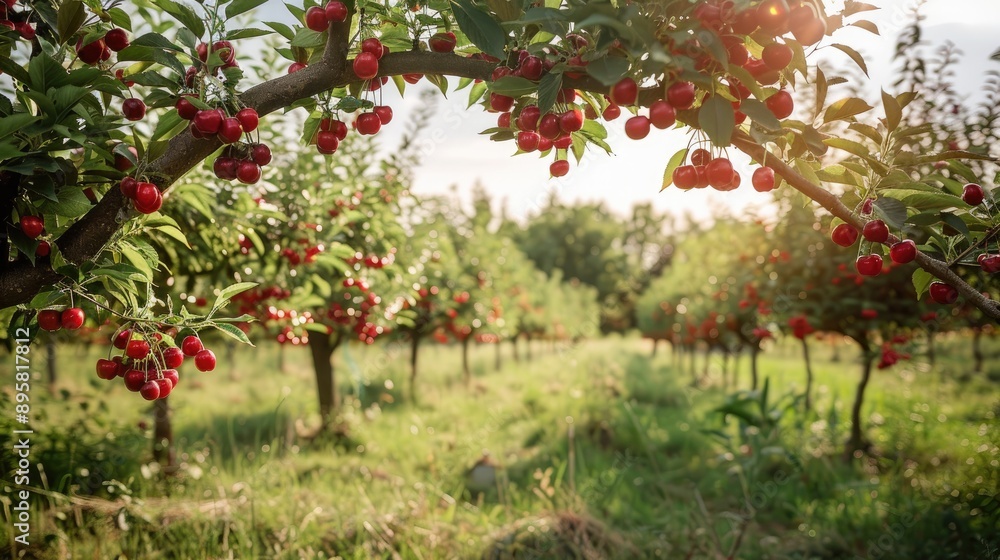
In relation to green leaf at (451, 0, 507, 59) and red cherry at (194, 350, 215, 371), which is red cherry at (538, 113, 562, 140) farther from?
red cherry at (194, 350, 215, 371)

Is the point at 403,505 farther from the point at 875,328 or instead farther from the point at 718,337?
the point at 718,337

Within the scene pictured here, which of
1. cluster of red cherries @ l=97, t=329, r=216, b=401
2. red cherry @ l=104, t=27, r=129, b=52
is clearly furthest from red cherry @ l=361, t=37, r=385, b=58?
cluster of red cherries @ l=97, t=329, r=216, b=401

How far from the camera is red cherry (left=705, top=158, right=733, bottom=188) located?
146 centimetres

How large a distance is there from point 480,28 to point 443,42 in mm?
399

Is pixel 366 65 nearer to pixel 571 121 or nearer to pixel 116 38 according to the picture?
pixel 571 121

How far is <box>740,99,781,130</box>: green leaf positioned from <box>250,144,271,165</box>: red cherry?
1.33 m

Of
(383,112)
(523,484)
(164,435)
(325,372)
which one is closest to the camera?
(383,112)

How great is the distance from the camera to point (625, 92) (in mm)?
1351

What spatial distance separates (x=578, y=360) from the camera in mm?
13047

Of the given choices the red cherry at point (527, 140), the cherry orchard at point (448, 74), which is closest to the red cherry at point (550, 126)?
the cherry orchard at point (448, 74)

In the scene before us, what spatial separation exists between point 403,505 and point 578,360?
9446 mm

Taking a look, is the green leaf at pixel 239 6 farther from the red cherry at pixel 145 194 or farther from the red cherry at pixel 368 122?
the red cherry at pixel 145 194

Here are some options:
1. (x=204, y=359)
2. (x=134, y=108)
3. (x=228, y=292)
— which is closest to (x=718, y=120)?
(x=228, y=292)

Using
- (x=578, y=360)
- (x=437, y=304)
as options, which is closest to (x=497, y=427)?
(x=437, y=304)
